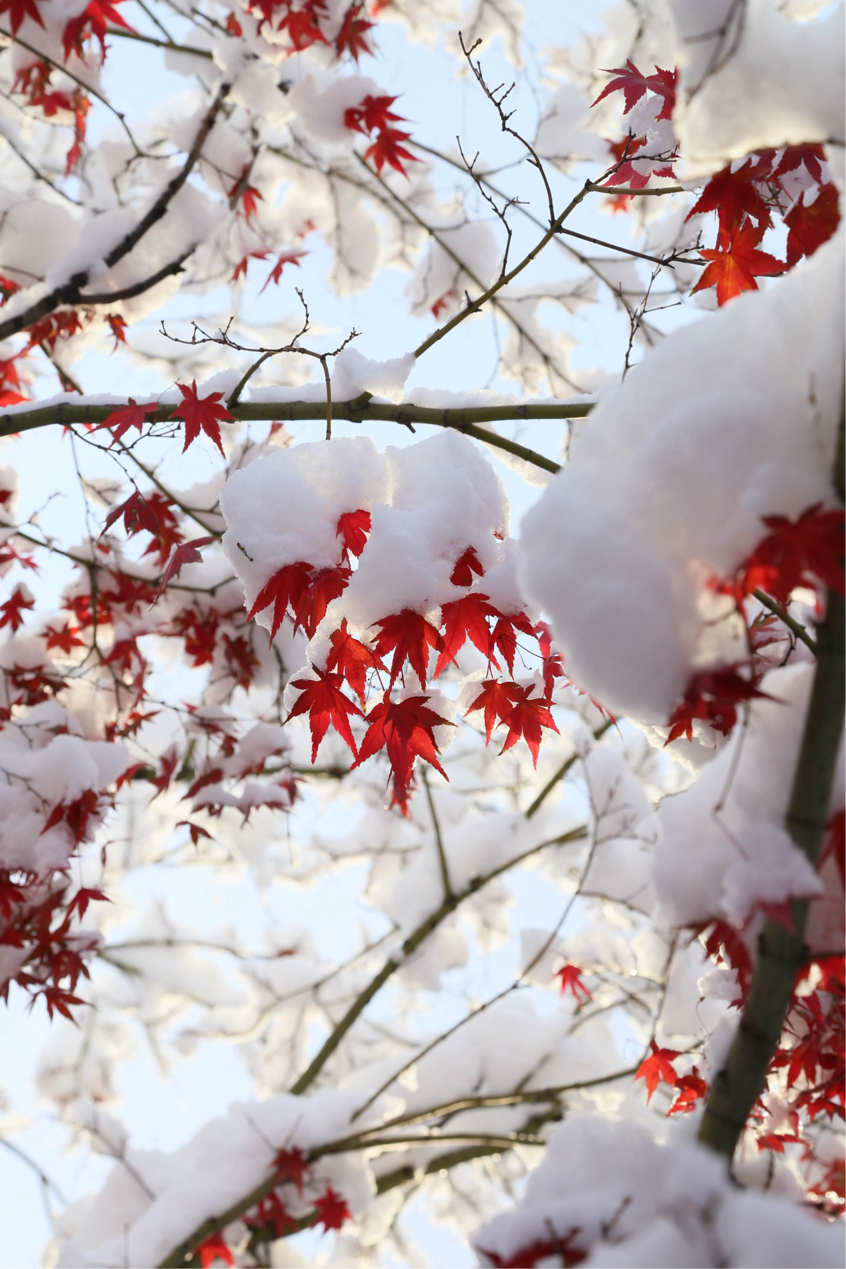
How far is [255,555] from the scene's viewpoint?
1.43 m

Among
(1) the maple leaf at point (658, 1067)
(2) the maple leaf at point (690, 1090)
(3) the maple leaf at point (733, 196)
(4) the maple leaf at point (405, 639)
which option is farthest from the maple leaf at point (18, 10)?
(1) the maple leaf at point (658, 1067)

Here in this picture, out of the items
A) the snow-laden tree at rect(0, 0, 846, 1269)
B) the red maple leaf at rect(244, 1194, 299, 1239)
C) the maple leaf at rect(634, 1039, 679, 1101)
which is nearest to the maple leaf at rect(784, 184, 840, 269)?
the snow-laden tree at rect(0, 0, 846, 1269)

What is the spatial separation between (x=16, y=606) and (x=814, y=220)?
2.75 metres

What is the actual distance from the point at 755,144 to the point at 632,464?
44 centimetres

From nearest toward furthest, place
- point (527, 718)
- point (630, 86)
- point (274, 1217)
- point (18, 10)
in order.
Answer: point (527, 718), point (630, 86), point (18, 10), point (274, 1217)

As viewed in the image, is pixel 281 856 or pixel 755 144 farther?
pixel 281 856

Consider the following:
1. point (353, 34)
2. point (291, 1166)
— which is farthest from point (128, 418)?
point (353, 34)

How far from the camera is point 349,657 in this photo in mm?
1526

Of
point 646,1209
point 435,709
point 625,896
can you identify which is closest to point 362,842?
point 625,896

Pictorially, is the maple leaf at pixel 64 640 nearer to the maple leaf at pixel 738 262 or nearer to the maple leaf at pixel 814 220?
the maple leaf at pixel 738 262

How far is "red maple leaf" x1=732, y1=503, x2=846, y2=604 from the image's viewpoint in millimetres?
748

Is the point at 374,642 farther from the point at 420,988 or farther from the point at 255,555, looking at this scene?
the point at 420,988

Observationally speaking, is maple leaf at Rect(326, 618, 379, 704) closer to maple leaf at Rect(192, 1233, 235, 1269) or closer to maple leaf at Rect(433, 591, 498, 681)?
maple leaf at Rect(433, 591, 498, 681)

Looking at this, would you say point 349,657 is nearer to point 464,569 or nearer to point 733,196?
point 464,569
